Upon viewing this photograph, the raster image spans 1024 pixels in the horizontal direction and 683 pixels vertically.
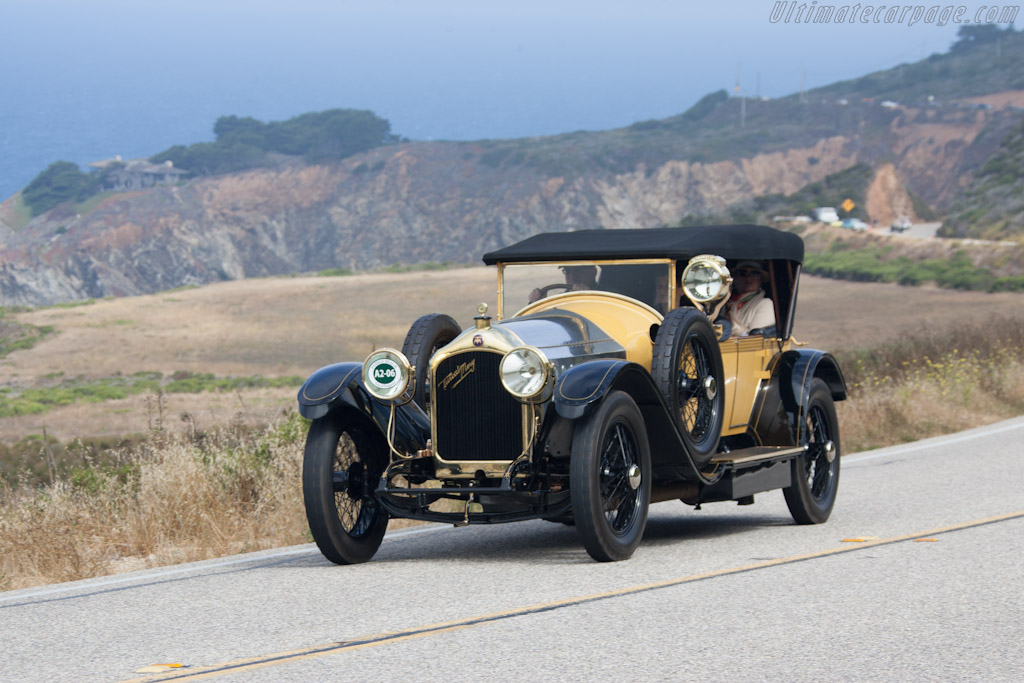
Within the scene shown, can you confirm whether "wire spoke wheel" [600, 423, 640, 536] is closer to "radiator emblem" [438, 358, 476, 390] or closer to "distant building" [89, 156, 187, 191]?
"radiator emblem" [438, 358, 476, 390]

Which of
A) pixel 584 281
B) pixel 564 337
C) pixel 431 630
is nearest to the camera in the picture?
pixel 431 630

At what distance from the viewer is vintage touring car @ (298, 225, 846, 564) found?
8.00 m

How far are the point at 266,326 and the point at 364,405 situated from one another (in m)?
56.3

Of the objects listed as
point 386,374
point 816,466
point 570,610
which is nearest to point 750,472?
point 816,466

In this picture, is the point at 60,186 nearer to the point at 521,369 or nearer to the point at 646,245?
the point at 646,245

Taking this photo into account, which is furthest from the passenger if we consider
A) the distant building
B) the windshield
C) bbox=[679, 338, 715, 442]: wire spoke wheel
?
the distant building

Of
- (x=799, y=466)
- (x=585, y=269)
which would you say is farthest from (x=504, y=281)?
(x=799, y=466)

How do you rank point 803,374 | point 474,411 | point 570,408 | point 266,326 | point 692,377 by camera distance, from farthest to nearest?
1. point 266,326
2. point 803,374
3. point 692,377
4. point 474,411
5. point 570,408

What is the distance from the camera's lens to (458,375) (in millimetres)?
8250

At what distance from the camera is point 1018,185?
89.6m

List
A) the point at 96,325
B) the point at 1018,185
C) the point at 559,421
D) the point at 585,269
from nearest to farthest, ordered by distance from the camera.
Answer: the point at 559,421 < the point at 585,269 < the point at 96,325 < the point at 1018,185

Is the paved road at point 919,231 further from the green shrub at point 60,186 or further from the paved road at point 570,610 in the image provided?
the green shrub at point 60,186

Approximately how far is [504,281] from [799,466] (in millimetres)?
2528

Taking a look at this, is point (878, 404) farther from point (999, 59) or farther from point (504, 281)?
point (999, 59)
